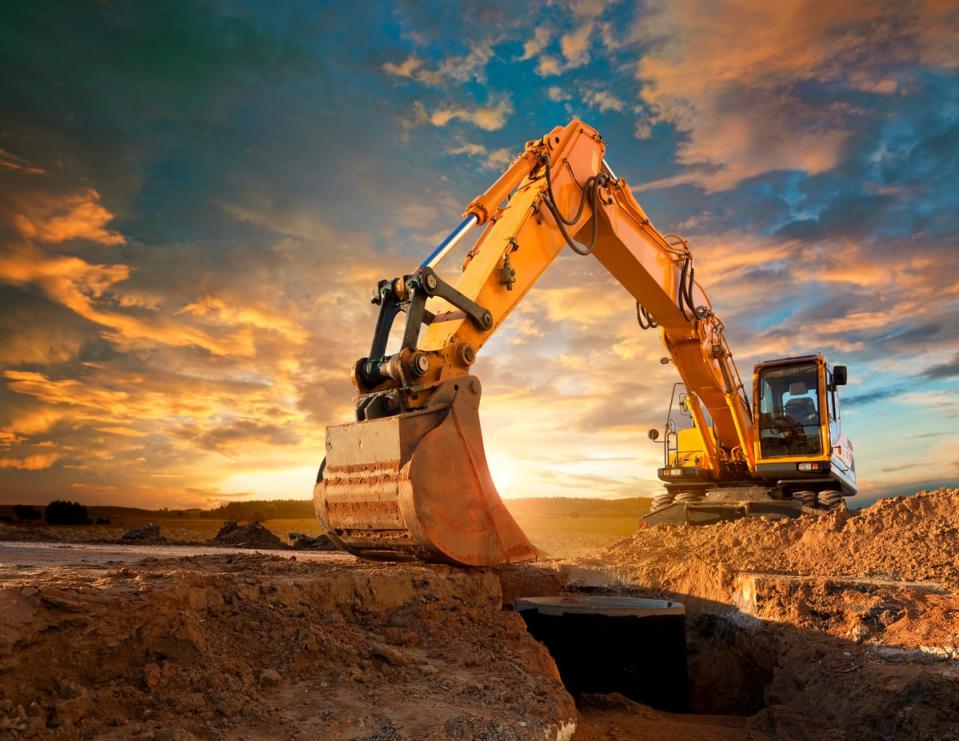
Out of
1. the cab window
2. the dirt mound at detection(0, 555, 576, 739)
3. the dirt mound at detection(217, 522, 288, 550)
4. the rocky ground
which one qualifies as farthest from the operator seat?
Answer: the dirt mound at detection(217, 522, 288, 550)

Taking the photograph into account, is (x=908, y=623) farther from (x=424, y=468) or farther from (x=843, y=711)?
(x=424, y=468)

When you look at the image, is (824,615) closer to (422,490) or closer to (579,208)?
(422,490)

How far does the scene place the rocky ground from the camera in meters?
3.18

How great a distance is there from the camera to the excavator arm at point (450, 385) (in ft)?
16.8

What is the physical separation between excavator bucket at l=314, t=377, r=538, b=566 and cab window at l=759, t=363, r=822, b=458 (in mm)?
7297

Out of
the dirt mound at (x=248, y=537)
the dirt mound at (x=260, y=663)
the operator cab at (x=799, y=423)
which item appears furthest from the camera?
the dirt mound at (x=248, y=537)

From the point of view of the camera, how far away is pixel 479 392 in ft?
18.4

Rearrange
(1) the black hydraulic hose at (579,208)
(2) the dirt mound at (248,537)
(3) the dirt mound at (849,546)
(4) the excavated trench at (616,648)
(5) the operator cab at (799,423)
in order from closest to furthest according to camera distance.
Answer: (4) the excavated trench at (616,648) < (1) the black hydraulic hose at (579,208) < (3) the dirt mound at (849,546) < (5) the operator cab at (799,423) < (2) the dirt mound at (248,537)

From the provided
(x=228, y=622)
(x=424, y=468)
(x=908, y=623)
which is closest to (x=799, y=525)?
(x=908, y=623)

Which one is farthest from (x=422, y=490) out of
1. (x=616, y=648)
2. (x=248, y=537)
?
(x=248, y=537)

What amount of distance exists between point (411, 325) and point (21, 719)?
11.5 ft

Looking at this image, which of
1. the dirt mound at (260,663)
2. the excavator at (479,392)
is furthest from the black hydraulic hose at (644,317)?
the dirt mound at (260,663)

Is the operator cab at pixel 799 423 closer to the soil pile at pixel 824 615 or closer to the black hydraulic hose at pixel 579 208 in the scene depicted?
the soil pile at pixel 824 615

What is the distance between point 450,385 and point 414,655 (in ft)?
6.61
